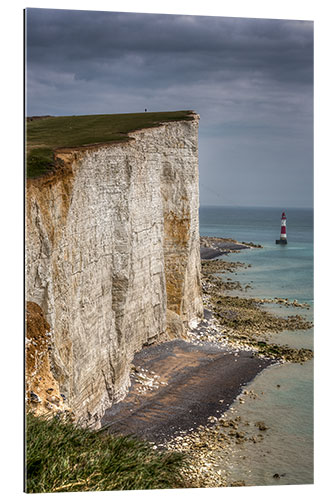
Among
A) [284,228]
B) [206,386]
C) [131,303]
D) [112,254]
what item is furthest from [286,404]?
[131,303]

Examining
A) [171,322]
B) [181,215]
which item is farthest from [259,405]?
[181,215]

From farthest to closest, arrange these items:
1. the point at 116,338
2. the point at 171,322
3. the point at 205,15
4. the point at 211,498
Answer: the point at 171,322
the point at 116,338
the point at 205,15
the point at 211,498

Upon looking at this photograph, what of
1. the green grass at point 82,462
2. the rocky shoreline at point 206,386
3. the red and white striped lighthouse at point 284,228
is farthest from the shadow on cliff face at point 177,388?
the red and white striped lighthouse at point 284,228

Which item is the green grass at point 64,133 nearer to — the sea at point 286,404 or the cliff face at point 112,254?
the cliff face at point 112,254

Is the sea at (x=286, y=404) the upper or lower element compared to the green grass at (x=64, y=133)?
lower

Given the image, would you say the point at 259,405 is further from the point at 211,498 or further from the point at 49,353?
the point at 49,353

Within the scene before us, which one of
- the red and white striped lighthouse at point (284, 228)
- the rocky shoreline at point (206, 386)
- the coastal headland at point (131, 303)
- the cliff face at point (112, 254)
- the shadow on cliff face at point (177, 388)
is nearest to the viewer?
the coastal headland at point (131, 303)
